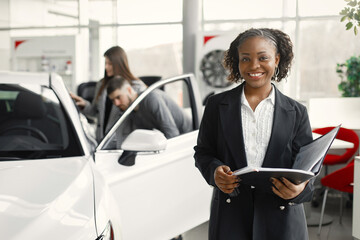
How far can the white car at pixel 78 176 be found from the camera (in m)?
1.37

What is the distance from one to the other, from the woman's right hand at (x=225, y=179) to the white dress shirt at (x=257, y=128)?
0.10m

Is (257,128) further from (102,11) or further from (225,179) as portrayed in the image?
(102,11)

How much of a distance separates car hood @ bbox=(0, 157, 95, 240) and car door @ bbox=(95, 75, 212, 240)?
257 mm

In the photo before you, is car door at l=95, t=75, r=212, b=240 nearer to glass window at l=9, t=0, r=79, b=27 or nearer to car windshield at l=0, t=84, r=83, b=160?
car windshield at l=0, t=84, r=83, b=160

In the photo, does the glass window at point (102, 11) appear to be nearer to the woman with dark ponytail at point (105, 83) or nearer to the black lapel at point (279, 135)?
the woman with dark ponytail at point (105, 83)

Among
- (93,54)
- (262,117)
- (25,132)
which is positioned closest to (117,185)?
(25,132)

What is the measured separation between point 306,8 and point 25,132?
25.4ft

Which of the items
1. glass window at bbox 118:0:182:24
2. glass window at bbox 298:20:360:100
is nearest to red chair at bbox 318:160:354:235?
glass window at bbox 298:20:360:100

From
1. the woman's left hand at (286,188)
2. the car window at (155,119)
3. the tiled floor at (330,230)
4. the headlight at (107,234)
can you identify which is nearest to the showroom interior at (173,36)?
the tiled floor at (330,230)

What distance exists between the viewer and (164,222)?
2.30 m

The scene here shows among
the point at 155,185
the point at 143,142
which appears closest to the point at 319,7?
the point at 155,185

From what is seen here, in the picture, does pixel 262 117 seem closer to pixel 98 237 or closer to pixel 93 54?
pixel 98 237

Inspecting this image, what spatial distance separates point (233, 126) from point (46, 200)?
1.95ft

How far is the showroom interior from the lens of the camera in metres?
8.74
